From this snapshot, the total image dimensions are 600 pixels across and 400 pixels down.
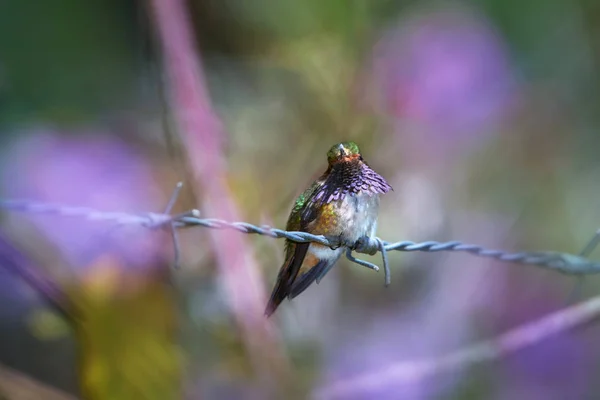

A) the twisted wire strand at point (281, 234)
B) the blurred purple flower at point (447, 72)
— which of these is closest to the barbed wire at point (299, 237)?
the twisted wire strand at point (281, 234)

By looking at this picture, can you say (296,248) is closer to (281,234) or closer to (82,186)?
(281,234)

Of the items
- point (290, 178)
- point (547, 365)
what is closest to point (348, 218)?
point (290, 178)

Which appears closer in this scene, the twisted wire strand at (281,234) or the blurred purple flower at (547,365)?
the twisted wire strand at (281,234)

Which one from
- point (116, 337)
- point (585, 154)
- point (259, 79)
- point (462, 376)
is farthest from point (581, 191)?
point (116, 337)

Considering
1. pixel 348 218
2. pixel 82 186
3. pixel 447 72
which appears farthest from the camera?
pixel 447 72

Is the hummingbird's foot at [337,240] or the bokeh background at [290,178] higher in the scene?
the bokeh background at [290,178]

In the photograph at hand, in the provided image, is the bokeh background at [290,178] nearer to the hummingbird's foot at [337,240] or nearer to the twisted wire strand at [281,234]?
the twisted wire strand at [281,234]

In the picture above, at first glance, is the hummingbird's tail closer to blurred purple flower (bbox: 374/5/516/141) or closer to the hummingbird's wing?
the hummingbird's wing
